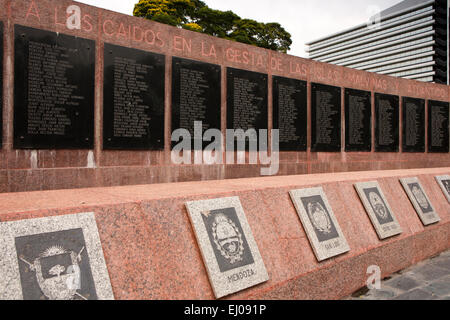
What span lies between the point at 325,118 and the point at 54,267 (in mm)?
6898

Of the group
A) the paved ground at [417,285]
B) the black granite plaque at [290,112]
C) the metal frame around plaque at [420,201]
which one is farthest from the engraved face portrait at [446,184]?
the black granite plaque at [290,112]

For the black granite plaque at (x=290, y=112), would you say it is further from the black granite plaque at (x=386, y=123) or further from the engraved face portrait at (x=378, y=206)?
the black granite plaque at (x=386, y=123)

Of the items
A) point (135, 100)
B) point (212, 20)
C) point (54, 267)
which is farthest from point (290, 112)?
point (212, 20)

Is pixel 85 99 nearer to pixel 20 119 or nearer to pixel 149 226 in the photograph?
pixel 20 119

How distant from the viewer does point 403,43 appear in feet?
219

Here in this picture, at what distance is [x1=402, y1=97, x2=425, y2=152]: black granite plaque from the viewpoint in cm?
959

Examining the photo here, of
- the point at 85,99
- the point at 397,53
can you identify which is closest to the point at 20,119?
the point at 85,99

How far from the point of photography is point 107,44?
4938mm

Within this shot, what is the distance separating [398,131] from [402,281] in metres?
6.47

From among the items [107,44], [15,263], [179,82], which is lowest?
[15,263]

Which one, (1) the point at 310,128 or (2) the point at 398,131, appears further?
(2) the point at 398,131

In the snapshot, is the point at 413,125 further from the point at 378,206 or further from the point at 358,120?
the point at 378,206
